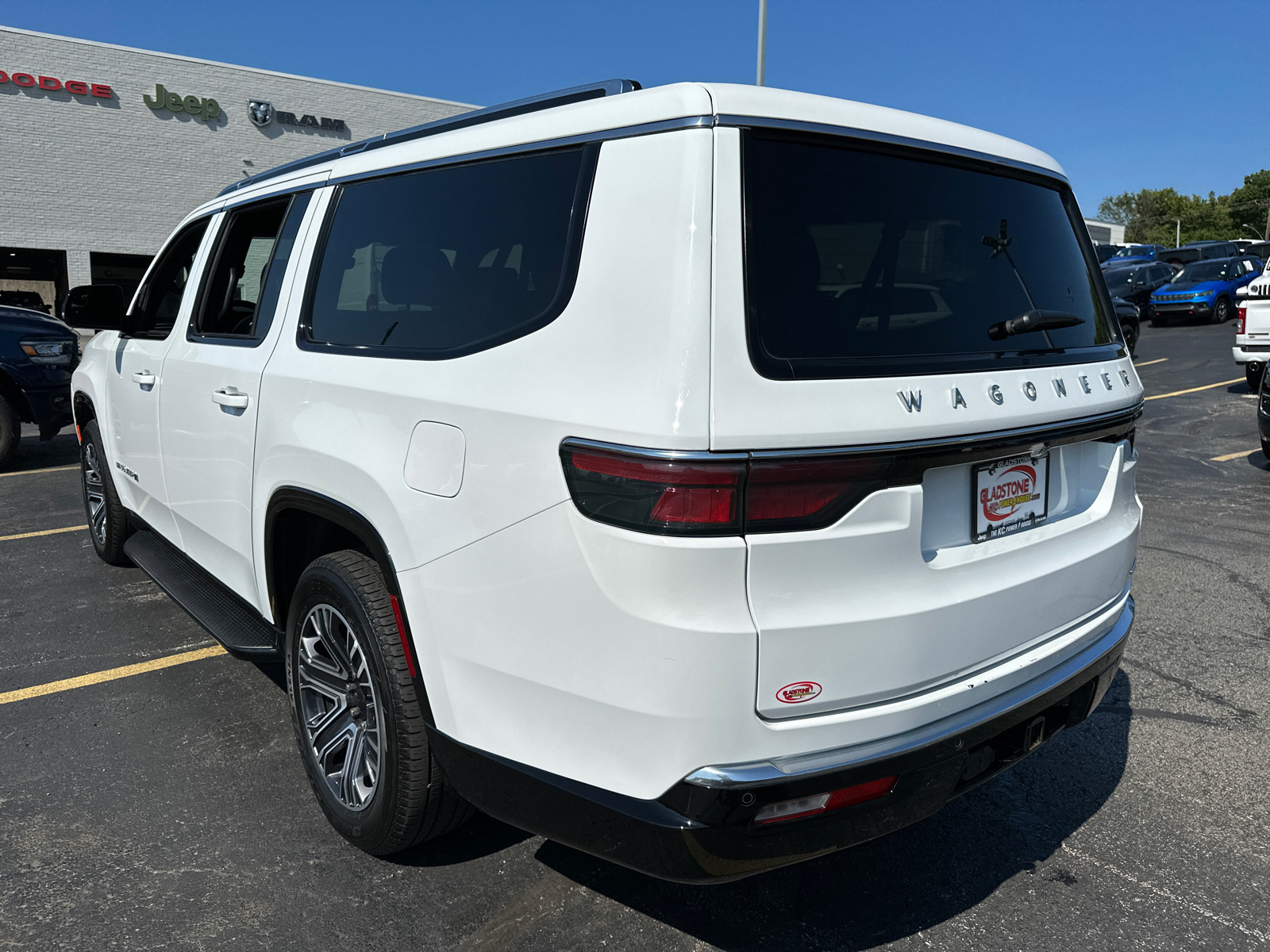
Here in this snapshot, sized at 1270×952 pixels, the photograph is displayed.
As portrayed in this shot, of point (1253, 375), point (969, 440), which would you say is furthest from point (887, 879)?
point (1253, 375)

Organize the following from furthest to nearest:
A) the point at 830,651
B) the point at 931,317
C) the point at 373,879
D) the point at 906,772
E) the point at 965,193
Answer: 1. the point at 373,879
2. the point at 965,193
3. the point at 931,317
4. the point at 906,772
5. the point at 830,651

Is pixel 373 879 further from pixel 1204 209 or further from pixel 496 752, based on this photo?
pixel 1204 209

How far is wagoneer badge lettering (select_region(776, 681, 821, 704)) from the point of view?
1876mm

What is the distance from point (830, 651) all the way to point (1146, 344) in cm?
2299

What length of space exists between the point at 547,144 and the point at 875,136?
757mm

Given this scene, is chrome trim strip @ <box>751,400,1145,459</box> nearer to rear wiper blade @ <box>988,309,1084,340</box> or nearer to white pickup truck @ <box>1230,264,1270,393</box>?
rear wiper blade @ <box>988,309,1084,340</box>

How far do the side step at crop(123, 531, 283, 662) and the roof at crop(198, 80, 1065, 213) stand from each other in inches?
62.4

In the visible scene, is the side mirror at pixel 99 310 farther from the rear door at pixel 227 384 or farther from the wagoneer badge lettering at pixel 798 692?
the wagoneer badge lettering at pixel 798 692

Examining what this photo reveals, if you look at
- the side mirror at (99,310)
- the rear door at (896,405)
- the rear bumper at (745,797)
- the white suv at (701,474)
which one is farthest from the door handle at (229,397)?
the rear door at (896,405)

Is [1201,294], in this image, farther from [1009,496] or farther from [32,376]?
[1009,496]

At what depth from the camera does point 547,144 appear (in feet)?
7.39

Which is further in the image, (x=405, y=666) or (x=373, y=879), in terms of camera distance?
(x=373, y=879)

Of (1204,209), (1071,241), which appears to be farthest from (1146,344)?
(1204,209)

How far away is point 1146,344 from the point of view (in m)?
21.7
